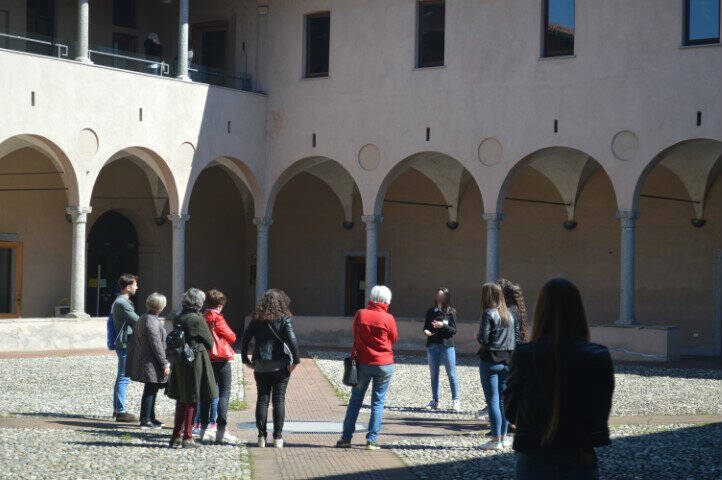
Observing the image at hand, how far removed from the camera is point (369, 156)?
75.5 ft

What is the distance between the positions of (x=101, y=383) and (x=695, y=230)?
13.5 meters

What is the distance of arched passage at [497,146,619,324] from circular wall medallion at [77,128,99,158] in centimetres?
865

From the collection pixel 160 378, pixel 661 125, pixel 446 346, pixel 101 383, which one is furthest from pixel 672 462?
pixel 661 125

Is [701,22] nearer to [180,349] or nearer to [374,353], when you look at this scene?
[374,353]

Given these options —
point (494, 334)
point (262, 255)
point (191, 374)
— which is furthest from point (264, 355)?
point (262, 255)

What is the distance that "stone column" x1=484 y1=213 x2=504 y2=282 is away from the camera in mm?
21648

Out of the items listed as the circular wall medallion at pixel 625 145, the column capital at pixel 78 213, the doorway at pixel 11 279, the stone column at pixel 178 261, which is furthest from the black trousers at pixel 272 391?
the doorway at pixel 11 279

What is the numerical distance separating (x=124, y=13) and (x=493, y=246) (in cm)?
1029

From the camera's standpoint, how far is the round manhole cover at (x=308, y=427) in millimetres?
11164

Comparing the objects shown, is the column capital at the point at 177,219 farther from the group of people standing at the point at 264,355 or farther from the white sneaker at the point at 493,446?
the white sneaker at the point at 493,446

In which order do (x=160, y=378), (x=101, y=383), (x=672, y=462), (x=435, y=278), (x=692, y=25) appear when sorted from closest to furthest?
(x=672, y=462)
(x=160, y=378)
(x=101, y=383)
(x=692, y=25)
(x=435, y=278)

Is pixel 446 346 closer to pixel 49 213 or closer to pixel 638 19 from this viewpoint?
pixel 638 19

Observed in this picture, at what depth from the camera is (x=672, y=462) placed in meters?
9.43

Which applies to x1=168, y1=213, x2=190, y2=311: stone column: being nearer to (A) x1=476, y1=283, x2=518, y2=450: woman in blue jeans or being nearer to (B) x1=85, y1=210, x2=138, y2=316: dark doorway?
(B) x1=85, y1=210, x2=138, y2=316: dark doorway
